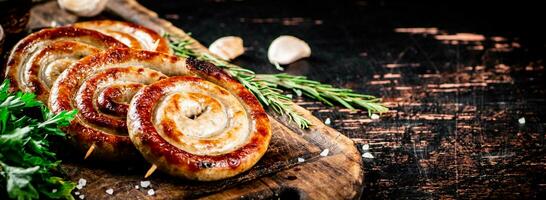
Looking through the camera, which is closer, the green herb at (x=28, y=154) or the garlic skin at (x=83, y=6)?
the green herb at (x=28, y=154)

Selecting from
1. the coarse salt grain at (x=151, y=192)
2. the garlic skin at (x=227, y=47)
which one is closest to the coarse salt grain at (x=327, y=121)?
the garlic skin at (x=227, y=47)

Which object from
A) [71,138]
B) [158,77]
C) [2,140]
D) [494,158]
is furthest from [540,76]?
[2,140]

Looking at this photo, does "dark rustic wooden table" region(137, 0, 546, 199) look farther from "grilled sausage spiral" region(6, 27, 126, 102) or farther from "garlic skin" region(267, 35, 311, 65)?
"grilled sausage spiral" region(6, 27, 126, 102)

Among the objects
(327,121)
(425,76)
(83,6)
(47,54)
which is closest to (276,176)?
(327,121)

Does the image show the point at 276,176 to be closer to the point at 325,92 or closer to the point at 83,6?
the point at 325,92

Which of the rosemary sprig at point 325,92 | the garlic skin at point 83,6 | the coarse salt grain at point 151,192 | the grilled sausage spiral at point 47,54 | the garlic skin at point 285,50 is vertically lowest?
the coarse salt grain at point 151,192

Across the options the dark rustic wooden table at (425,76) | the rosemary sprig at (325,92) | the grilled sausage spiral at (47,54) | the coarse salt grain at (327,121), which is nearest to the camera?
the grilled sausage spiral at (47,54)

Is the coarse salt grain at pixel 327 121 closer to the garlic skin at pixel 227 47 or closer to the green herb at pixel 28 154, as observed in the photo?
the garlic skin at pixel 227 47
